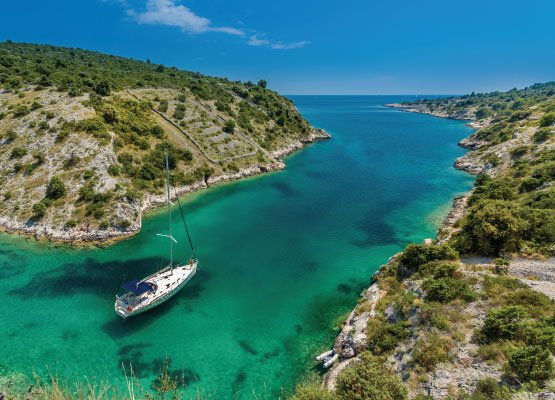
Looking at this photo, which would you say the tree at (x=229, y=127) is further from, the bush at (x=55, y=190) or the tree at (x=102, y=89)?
the bush at (x=55, y=190)

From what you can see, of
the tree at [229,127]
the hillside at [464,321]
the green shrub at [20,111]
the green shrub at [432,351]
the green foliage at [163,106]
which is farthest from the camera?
the tree at [229,127]

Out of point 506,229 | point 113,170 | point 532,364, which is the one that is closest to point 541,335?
point 532,364

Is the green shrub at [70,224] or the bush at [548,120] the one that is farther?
the bush at [548,120]

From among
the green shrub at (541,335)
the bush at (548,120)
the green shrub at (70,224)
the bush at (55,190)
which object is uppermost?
the bush at (548,120)

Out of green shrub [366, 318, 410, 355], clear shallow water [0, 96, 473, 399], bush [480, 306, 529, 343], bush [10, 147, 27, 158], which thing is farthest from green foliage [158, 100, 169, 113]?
bush [480, 306, 529, 343]

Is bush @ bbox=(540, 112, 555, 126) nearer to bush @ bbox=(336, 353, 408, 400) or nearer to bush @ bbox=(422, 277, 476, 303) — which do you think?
bush @ bbox=(422, 277, 476, 303)

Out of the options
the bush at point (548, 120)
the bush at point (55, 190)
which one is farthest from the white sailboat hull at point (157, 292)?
the bush at point (548, 120)

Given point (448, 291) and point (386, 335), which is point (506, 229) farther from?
point (386, 335)

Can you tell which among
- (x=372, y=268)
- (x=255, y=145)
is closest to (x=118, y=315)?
(x=372, y=268)
